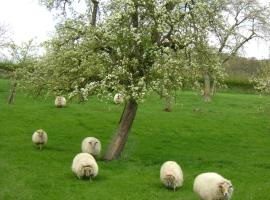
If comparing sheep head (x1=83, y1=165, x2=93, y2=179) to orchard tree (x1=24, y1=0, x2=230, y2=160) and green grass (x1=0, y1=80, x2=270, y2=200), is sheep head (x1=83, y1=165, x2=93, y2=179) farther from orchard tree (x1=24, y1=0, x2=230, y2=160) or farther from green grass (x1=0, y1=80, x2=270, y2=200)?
orchard tree (x1=24, y1=0, x2=230, y2=160)

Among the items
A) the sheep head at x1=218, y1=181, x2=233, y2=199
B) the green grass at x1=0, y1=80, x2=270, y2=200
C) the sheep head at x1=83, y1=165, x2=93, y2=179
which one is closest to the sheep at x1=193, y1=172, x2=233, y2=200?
the sheep head at x1=218, y1=181, x2=233, y2=199

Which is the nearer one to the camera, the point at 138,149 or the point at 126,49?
the point at 126,49

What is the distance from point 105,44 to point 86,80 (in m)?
2.30

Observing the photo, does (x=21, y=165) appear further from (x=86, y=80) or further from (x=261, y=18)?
(x=261, y=18)

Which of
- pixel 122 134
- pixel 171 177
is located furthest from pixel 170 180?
pixel 122 134

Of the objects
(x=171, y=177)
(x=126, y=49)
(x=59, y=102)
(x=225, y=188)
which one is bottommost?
(x=171, y=177)

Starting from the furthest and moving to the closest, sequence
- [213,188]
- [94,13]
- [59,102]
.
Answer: [59,102] < [94,13] < [213,188]

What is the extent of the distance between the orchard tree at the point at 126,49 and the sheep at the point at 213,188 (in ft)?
26.1

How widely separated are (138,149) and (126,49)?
8.91 metres

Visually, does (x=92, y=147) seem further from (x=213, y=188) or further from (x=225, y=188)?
(x=225, y=188)

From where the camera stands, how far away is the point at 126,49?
93.0 feet

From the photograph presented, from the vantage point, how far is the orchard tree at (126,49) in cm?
2778

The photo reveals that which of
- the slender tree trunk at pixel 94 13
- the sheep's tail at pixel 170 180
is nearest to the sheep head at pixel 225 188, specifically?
the sheep's tail at pixel 170 180

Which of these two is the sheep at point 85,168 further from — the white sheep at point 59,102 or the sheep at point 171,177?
the white sheep at point 59,102
